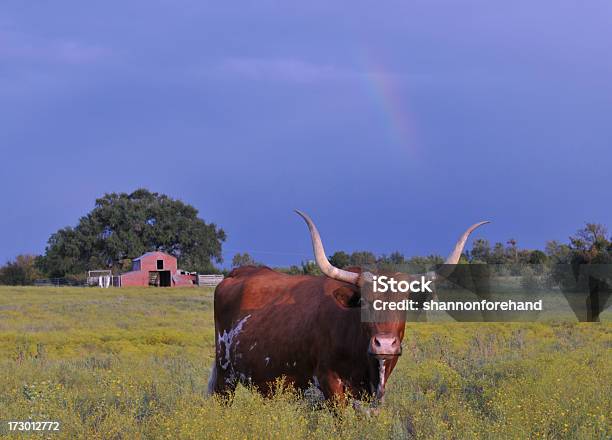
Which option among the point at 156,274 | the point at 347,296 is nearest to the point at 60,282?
the point at 156,274

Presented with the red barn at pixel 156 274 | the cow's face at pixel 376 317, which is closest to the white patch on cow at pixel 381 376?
the cow's face at pixel 376 317

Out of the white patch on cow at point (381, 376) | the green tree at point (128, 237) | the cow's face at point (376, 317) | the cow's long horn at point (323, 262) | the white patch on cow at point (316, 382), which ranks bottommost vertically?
the white patch on cow at point (316, 382)

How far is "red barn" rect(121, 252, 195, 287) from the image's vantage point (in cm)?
8275

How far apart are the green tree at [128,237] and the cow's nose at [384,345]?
9246 centimetres

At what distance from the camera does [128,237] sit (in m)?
96.1

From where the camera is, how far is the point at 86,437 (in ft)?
23.6

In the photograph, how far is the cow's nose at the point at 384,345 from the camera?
6.27m

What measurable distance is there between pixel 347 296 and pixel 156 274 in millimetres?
79653

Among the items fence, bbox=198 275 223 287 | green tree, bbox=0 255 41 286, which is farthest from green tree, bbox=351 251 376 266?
green tree, bbox=0 255 41 286

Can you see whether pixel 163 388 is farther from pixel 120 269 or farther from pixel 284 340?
pixel 120 269

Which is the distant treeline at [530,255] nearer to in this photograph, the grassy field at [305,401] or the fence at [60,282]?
the grassy field at [305,401]

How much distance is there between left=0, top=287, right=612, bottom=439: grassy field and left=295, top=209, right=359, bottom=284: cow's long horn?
4.18 ft

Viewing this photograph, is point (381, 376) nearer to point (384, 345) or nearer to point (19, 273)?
point (384, 345)

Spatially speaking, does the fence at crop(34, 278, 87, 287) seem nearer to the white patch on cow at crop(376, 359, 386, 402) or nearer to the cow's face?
the cow's face
